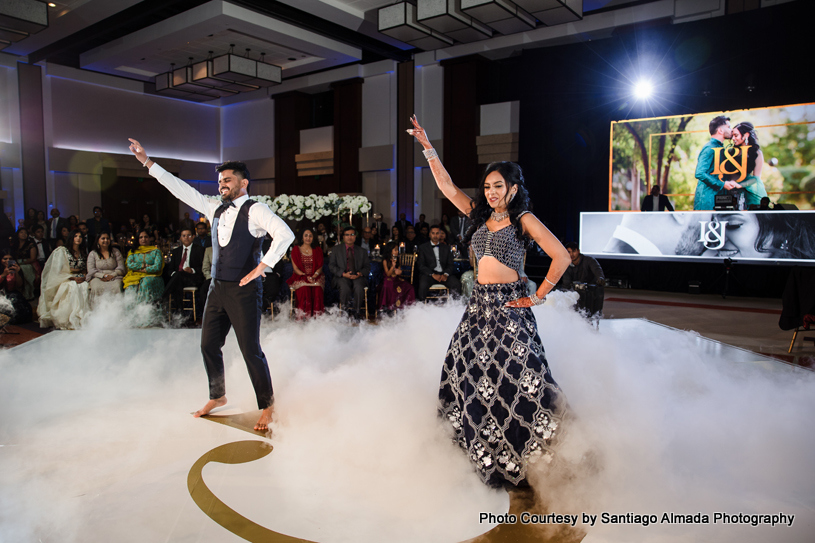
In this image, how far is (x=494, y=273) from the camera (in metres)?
2.61

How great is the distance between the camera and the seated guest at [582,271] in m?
6.32

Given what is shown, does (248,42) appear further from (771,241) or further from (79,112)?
(771,241)

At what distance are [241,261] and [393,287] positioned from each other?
4.23 meters

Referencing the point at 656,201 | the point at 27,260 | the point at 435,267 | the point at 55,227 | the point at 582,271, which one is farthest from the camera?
the point at 55,227

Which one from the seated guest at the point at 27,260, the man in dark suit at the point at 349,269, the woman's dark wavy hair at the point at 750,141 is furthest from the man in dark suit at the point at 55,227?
the woman's dark wavy hair at the point at 750,141

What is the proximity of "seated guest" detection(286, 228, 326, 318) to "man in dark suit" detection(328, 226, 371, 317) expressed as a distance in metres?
0.23

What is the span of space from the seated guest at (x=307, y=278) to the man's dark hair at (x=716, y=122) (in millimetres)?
7273

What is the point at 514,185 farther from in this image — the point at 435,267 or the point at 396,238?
the point at 396,238

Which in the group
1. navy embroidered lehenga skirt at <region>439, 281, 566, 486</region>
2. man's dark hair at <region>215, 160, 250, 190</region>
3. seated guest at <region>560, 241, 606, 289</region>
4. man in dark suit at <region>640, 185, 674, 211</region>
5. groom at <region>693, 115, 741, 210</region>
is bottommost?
navy embroidered lehenga skirt at <region>439, 281, 566, 486</region>

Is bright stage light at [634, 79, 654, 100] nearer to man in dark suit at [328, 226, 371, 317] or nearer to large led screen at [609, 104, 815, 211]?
large led screen at [609, 104, 815, 211]

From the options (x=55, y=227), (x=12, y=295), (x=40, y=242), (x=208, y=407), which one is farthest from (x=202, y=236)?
(x=55, y=227)

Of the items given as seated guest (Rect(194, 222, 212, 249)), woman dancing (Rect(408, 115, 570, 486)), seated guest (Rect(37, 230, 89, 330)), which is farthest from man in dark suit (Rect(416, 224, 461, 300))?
woman dancing (Rect(408, 115, 570, 486))

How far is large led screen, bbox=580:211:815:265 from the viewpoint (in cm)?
834

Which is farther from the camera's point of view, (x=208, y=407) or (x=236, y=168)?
(x=208, y=407)
